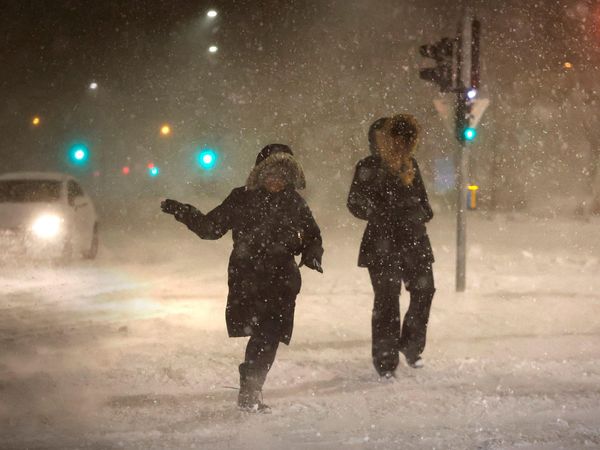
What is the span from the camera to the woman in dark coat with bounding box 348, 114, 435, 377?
5863 mm

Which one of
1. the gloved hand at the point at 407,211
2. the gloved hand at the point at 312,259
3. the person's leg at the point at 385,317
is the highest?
the gloved hand at the point at 407,211

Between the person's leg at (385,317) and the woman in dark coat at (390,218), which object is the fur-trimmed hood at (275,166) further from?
the person's leg at (385,317)

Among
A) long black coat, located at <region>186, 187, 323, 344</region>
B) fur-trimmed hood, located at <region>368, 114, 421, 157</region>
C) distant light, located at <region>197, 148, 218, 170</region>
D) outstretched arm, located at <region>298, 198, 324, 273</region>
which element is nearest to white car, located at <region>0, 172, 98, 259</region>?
fur-trimmed hood, located at <region>368, 114, 421, 157</region>

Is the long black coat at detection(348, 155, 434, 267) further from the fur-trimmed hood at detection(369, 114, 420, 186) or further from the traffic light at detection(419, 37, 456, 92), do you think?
the traffic light at detection(419, 37, 456, 92)

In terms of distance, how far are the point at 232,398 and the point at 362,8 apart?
33626 millimetres

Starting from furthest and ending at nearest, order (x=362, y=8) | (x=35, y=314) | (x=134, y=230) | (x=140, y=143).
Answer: (x=140, y=143)
(x=362, y=8)
(x=134, y=230)
(x=35, y=314)

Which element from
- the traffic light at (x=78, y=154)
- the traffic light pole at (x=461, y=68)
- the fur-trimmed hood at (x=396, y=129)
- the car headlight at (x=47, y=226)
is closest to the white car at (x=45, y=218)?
the car headlight at (x=47, y=226)

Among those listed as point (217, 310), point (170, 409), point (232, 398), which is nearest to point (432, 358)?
point (232, 398)

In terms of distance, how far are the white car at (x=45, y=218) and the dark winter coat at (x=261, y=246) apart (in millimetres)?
8696

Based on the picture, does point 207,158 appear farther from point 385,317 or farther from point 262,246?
point 262,246

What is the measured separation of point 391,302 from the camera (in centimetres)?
595

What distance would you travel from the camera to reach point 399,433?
4.66 m

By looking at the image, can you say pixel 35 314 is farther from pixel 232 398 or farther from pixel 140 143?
pixel 140 143

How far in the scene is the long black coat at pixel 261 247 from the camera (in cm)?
514
